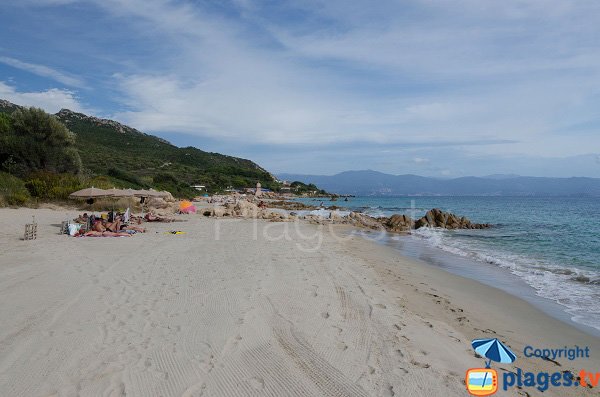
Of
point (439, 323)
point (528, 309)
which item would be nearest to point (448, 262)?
point (528, 309)

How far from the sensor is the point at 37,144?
2633 cm

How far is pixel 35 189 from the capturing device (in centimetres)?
2302

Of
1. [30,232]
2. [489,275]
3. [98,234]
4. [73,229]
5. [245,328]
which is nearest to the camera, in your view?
[245,328]

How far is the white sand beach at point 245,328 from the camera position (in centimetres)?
394

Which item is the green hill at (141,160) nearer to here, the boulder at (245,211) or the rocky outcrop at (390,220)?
the boulder at (245,211)

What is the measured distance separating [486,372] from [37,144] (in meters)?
30.5

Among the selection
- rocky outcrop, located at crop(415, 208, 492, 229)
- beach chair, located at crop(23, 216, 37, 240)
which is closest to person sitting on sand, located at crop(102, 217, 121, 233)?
beach chair, located at crop(23, 216, 37, 240)

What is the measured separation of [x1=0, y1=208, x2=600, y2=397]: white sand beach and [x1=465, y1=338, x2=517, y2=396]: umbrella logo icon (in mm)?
155

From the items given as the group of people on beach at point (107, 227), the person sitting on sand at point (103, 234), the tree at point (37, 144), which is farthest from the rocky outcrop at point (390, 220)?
the tree at point (37, 144)

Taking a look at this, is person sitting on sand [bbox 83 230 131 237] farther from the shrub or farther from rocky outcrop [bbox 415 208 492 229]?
rocky outcrop [bbox 415 208 492 229]

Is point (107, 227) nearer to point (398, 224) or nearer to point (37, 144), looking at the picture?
point (37, 144)

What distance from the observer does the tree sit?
1005 inches

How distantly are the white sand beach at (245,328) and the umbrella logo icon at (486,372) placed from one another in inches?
6.1

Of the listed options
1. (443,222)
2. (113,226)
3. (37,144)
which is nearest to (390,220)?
(443,222)
